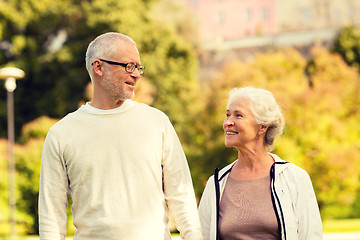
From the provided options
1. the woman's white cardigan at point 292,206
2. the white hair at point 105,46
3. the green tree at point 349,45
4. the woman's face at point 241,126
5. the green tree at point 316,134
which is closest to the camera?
the white hair at point 105,46

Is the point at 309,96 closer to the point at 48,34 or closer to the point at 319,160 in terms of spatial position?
the point at 319,160

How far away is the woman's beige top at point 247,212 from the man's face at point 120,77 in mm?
859

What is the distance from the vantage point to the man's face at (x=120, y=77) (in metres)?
3.12

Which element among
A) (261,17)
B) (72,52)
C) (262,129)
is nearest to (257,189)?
(262,129)

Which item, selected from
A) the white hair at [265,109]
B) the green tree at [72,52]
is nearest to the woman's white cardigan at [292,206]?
the white hair at [265,109]

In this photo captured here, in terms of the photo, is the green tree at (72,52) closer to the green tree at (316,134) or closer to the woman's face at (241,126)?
the green tree at (316,134)

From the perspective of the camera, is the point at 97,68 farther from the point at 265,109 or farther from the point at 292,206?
the point at 292,206

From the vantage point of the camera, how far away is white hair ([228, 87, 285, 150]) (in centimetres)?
356

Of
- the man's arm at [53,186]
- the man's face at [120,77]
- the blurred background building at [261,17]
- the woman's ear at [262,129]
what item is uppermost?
the blurred background building at [261,17]

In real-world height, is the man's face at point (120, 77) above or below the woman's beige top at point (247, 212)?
above

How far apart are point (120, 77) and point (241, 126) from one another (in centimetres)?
81

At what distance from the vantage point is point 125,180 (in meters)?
3.05

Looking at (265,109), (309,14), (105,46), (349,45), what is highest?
(309,14)

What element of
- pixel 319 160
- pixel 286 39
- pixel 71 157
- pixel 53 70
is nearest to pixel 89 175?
pixel 71 157
